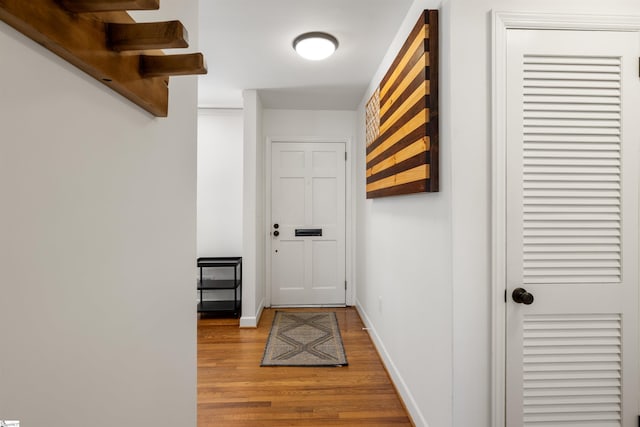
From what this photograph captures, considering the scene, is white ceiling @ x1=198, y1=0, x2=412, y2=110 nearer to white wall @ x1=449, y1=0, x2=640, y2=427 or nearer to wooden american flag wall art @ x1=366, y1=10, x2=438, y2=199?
wooden american flag wall art @ x1=366, y1=10, x2=438, y2=199

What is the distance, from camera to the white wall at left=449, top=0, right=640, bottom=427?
4.90 feet

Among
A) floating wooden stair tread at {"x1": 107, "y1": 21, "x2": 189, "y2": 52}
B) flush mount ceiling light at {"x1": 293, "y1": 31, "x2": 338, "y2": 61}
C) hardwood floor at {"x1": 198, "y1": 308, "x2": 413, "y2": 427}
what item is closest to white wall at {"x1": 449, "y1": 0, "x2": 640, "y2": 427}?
hardwood floor at {"x1": 198, "y1": 308, "x2": 413, "y2": 427}

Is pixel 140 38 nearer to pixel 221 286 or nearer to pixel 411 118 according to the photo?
pixel 411 118

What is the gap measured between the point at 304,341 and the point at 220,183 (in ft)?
7.08

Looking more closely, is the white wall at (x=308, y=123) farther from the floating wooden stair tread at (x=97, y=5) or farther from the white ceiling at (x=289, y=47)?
the floating wooden stair tread at (x=97, y=5)

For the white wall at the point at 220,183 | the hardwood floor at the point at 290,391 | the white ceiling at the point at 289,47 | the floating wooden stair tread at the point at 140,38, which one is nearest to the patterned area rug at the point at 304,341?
the hardwood floor at the point at 290,391

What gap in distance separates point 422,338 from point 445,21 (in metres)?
1.59

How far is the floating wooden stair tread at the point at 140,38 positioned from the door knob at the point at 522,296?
60.0 inches

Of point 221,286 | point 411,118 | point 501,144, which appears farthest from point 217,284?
point 501,144

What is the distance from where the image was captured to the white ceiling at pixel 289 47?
2.10 meters

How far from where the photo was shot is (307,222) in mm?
4254

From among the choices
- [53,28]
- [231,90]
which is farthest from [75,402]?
[231,90]

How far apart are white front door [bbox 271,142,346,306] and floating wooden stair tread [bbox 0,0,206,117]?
134 inches

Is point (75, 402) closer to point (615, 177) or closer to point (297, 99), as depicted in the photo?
point (615, 177)
